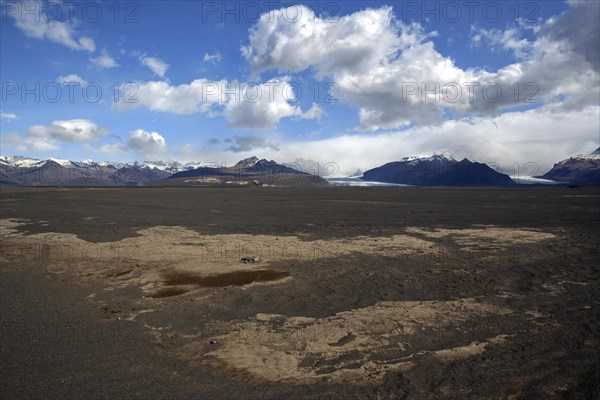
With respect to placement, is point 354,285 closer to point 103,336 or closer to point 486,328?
point 486,328

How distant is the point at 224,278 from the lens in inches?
505

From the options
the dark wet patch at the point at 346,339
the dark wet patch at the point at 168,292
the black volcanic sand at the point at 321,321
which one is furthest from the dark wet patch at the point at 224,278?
the dark wet patch at the point at 346,339

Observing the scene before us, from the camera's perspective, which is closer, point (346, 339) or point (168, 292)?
point (346, 339)

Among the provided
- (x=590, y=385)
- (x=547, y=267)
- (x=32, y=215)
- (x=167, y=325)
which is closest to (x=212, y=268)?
(x=167, y=325)

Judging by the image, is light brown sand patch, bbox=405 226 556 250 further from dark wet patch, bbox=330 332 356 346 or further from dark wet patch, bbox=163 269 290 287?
dark wet patch, bbox=330 332 356 346

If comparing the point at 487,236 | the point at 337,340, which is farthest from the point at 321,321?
the point at 487,236

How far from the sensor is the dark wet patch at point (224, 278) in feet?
40.3

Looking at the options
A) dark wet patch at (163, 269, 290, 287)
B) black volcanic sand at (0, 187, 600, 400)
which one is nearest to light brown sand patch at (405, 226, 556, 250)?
black volcanic sand at (0, 187, 600, 400)

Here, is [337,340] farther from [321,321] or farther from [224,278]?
[224,278]

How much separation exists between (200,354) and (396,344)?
396 centimetres

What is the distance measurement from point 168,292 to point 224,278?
200 cm

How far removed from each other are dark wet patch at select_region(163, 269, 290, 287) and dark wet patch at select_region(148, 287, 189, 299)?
1.84 feet

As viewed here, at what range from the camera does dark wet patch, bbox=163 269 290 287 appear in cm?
1229

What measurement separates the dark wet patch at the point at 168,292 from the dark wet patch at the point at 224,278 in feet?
1.84
